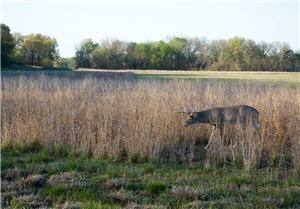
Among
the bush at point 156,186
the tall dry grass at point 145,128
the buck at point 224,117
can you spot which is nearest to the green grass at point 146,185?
the bush at point 156,186

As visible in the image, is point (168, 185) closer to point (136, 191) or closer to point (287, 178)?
point (136, 191)

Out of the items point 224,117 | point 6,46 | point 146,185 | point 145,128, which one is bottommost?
point 146,185

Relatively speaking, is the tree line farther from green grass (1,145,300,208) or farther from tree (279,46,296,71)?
green grass (1,145,300,208)

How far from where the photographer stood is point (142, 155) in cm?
682

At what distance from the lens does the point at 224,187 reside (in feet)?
16.7

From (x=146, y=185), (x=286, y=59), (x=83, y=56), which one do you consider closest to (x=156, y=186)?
(x=146, y=185)

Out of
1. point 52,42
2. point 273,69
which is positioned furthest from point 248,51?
point 52,42

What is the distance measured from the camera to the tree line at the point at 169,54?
207 ft

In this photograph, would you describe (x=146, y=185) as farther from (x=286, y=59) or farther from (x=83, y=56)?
(x=83, y=56)

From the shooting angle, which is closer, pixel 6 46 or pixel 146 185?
pixel 146 185

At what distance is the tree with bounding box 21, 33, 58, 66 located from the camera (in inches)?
2625

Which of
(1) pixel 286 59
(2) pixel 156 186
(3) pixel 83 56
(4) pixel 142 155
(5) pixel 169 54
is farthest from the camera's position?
(5) pixel 169 54

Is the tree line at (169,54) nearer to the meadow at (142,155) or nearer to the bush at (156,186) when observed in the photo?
the meadow at (142,155)

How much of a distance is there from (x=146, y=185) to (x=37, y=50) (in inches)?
2589
